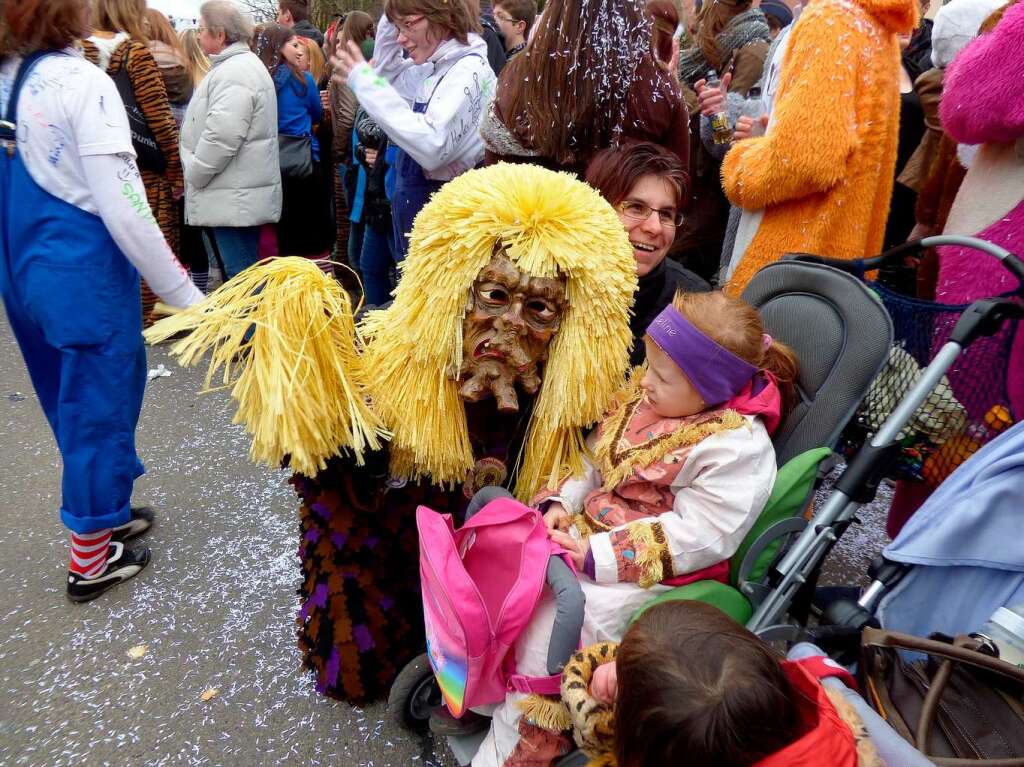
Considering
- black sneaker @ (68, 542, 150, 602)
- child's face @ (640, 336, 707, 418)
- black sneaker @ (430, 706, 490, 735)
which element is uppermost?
child's face @ (640, 336, 707, 418)

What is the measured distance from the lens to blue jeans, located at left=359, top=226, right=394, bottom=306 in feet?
12.5

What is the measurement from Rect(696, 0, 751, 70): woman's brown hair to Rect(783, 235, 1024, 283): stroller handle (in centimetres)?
225

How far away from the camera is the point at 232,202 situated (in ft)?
12.6

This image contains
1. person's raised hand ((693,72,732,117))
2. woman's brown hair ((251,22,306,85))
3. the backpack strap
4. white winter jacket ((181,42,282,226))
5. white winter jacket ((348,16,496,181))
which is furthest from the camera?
woman's brown hair ((251,22,306,85))

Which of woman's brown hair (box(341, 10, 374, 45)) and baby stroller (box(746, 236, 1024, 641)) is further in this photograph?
woman's brown hair (box(341, 10, 374, 45))

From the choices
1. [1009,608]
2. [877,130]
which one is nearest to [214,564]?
[1009,608]

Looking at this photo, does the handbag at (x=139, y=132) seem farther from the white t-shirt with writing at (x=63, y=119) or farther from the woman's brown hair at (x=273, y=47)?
the white t-shirt with writing at (x=63, y=119)

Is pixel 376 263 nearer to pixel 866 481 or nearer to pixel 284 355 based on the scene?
pixel 284 355

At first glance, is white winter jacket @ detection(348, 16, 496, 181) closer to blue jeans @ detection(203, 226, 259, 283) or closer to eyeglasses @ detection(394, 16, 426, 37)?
eyeglasses @ detection(394, 16, 426, 37)

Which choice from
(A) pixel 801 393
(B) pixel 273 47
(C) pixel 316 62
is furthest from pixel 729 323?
(C) pixel 316 62

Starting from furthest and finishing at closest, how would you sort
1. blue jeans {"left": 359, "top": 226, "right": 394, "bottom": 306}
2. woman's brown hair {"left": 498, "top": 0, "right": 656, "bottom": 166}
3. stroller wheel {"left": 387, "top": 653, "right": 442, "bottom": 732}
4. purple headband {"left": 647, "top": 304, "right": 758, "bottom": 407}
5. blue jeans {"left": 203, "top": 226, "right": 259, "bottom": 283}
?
blue jeans {"left": 203, "top": 226, "right": 259, "bottom": 283}
blue jeans {"left": 359, "top": 226, "right": 394, "bottom": 306}
woman's brown hair {"left": 498, "top": 0, "right": 656, "bottom": 166}
stroller wheel {"left": 387, "top": 653, "right": 442, "bottom": 732}
purple headband {"left": 647, "top": 304, "right": 758, "bottom": 407}

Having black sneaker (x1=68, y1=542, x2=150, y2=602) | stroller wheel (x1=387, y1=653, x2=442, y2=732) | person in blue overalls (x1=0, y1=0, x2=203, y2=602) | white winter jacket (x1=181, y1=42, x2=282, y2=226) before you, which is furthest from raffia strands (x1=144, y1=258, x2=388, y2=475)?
white winter jacket (x1=181, y1=42, x2=282, y2=226)

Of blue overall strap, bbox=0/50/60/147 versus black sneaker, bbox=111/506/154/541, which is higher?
blue overall strap, bbox=0/50/60/147

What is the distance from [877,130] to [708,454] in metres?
1.49
